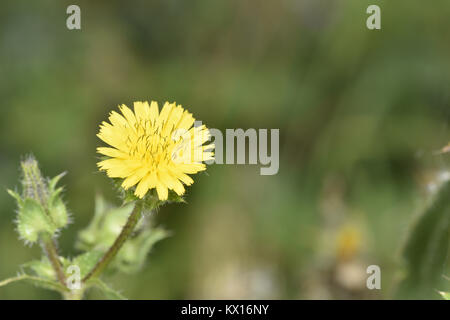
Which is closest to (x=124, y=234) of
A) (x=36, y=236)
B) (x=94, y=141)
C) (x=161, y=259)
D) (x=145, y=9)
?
(x=36, y=236)

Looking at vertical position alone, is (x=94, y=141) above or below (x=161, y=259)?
above

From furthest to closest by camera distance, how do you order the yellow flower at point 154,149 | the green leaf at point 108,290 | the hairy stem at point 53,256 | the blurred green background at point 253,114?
the blurred green background at point 253,114 → the hairy stem at point 53,256 → the green leaf at point 108,290 → the yellow flower at point 154,149

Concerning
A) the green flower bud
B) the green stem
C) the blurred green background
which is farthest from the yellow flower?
the blurred green background

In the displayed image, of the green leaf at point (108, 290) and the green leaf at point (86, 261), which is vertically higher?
the green leaf at point (86, 261)

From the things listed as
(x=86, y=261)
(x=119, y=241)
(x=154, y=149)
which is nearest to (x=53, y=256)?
(x=86, y=261)

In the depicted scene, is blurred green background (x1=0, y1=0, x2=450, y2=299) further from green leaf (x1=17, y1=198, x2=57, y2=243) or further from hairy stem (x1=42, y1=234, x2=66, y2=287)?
green leaf (x1=17, y1=198, x2=57, y2=243)

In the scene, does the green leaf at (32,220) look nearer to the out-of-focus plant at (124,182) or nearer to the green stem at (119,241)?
the out-of-focus plant at (124,182)

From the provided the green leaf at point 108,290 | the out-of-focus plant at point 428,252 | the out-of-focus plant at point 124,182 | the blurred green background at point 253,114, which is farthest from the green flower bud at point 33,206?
the out-of-focus plant at point 428,252

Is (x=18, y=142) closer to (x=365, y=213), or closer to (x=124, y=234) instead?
(x=124, y=234)
